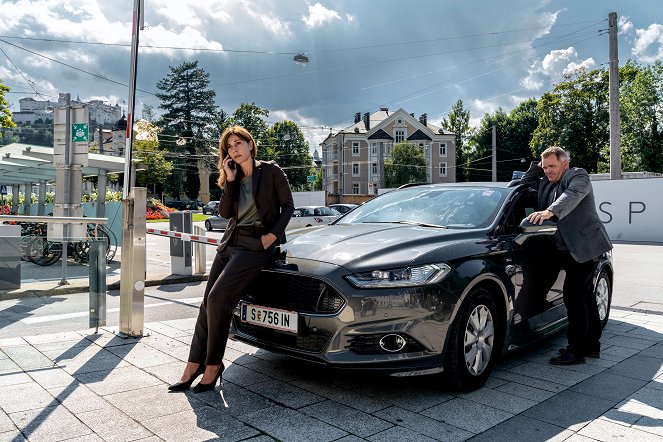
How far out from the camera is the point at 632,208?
21516mm

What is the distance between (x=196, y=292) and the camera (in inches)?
341

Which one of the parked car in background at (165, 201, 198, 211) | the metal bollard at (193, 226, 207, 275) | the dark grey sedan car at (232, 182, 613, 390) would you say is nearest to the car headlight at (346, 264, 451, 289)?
the dark grey sedan car at (232, 182, 613, 390)

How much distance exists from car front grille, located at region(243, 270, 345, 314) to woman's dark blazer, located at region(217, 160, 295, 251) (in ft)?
1.05

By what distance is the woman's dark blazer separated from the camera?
157 inches

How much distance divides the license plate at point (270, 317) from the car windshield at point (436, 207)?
1.54 meters

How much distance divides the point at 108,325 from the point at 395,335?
3900 millimetres

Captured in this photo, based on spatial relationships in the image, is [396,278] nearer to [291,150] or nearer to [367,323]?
[367,323]

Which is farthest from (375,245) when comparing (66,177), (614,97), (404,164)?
(404,164)

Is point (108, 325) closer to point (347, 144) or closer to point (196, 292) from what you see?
point (196, 292)

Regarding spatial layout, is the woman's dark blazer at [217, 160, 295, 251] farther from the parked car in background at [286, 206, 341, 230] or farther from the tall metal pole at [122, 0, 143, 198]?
the parked car in background at [286, 206, 341, 230]

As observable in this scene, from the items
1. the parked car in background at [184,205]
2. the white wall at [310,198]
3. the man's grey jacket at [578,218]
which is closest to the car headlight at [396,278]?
the man's grey jacket at [578,218]

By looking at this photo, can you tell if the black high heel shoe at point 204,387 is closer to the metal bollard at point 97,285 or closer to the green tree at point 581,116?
the metal bollard at point 97,285

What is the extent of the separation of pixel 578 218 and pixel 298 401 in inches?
116

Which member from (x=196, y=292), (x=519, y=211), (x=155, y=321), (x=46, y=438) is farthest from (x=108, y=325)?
(x=519, y=211)
